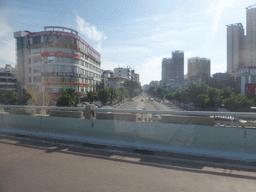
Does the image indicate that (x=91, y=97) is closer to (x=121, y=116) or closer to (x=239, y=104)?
(x=239, y=104)

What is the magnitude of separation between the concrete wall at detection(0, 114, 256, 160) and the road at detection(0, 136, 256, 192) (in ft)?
2.01

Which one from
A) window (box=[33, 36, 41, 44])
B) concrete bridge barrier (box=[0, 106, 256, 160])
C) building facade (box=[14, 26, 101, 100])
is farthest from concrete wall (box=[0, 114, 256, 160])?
window (box=[33, 36, 41, 44])

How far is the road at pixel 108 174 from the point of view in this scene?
3039 millimetres

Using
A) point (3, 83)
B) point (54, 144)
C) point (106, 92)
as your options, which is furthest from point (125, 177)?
point (3, 83)

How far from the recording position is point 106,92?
42188 millimetres

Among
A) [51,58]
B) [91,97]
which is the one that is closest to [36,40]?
[51,58]

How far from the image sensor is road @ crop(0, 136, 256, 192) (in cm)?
304

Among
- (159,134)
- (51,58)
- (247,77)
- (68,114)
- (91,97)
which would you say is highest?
(51,58)

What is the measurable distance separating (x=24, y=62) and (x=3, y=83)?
622 inches

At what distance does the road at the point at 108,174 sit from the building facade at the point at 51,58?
25897 mm

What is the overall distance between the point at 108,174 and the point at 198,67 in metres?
93.8

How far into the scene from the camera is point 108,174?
11.6 feet

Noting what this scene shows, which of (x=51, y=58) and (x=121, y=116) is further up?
(x=51, y=58)

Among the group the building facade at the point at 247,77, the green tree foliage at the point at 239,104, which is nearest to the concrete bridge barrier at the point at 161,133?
the green tree foliage at the point at 239,104
